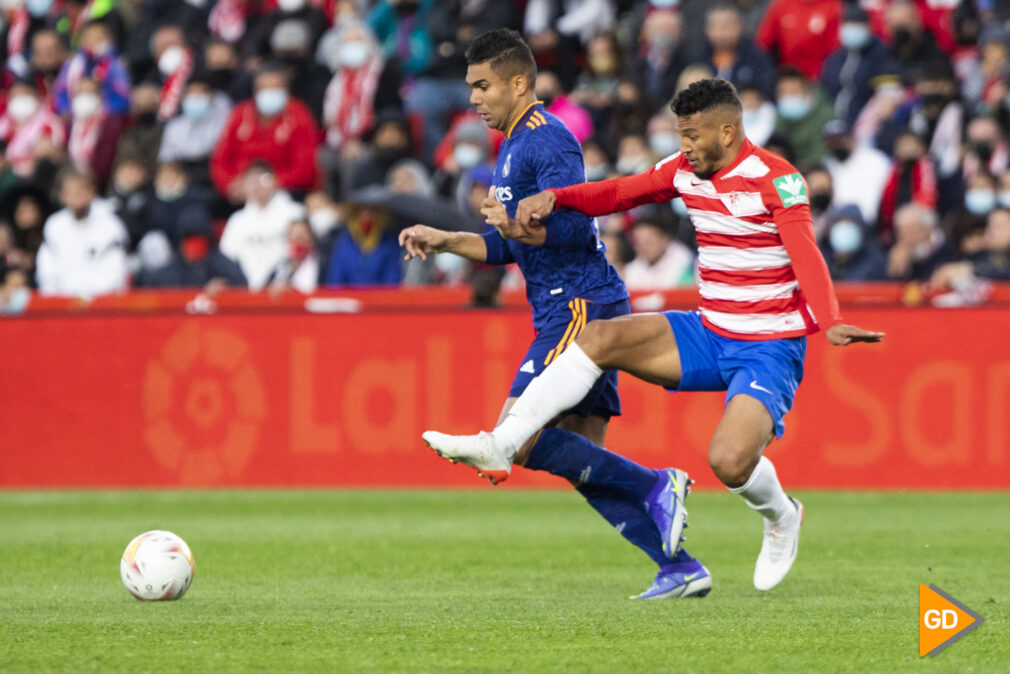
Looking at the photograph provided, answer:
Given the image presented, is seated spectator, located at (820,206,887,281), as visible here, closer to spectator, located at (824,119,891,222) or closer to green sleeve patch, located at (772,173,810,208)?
spectator, located at (824,119,891,222)

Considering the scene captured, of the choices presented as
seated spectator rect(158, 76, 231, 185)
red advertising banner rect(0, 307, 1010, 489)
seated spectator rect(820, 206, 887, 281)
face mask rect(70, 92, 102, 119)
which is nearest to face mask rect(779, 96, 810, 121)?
seated spectator rect(820, 206, 887, 281)

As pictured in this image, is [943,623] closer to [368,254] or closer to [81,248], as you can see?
[368,254]

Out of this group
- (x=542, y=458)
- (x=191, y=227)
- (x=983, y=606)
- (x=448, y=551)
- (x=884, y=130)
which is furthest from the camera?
(x=191, y=227)

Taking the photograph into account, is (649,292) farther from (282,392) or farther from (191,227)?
(191,227)

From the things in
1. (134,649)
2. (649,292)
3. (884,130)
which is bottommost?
(134,649)

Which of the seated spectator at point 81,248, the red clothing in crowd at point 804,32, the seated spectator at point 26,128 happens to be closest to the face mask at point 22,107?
the seated spectator at point 26,128

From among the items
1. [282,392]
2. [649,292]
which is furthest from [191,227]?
[649,292]

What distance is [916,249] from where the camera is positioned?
1359 centimetres

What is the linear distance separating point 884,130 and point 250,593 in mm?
9116

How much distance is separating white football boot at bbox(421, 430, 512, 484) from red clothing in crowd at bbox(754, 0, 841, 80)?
10.1 m

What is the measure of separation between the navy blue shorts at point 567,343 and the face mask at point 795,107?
8.08 m

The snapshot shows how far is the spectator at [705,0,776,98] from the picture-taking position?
1547 centimetres

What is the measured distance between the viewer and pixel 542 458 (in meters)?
7.25

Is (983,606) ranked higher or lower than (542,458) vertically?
lower
